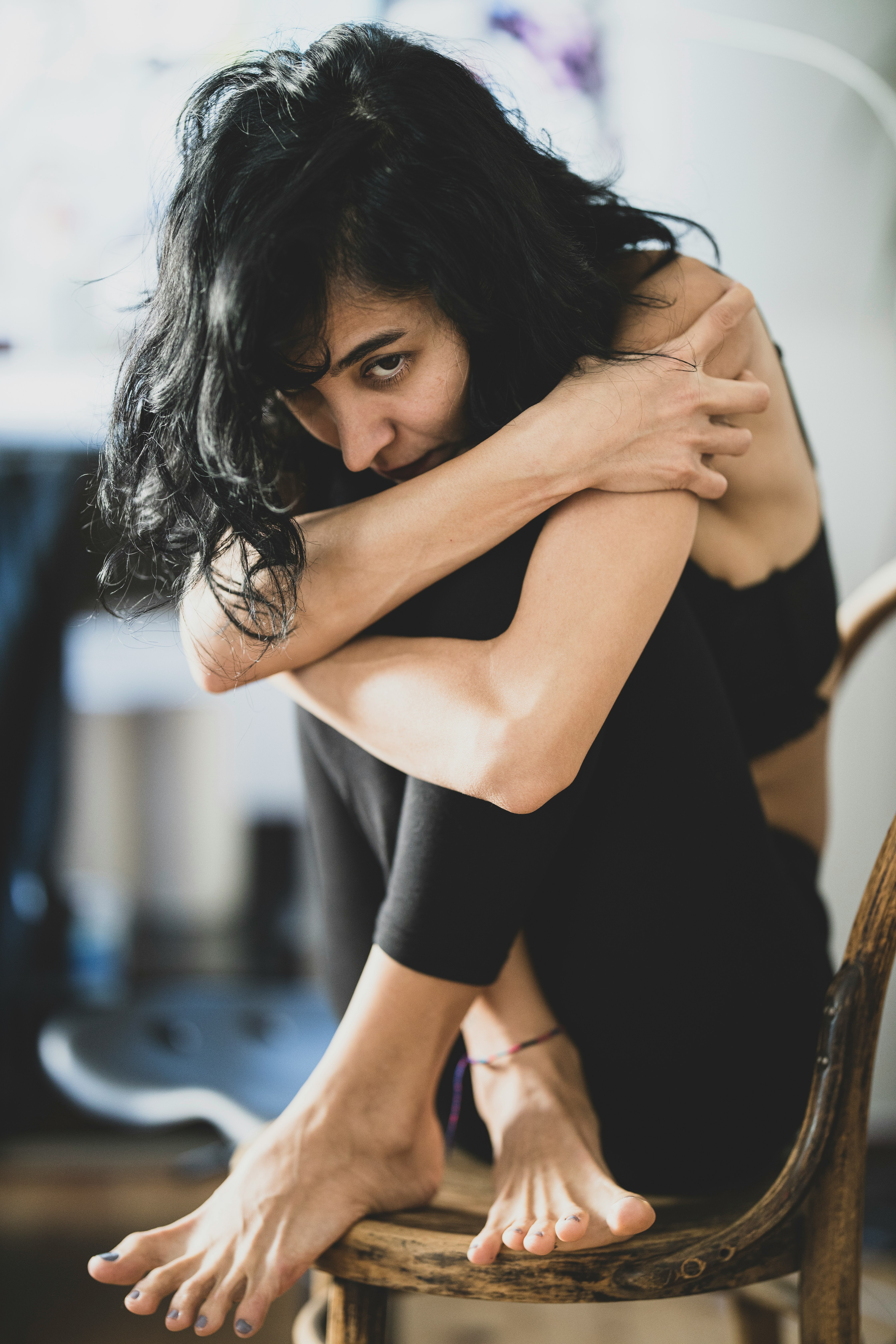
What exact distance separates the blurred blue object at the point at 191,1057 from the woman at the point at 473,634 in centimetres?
15

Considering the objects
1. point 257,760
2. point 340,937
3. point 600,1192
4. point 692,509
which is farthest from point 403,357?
point 257,760

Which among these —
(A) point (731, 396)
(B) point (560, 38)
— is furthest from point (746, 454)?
(B) point (560, 38)

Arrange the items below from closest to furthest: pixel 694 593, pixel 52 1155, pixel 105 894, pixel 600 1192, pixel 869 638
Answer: pixel 600 1192
pixel 694 593
pixel 869 638
pixel 52 1155
pixel 105 894

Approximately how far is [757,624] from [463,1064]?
39 cm

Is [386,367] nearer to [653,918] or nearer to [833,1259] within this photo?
[653,918]

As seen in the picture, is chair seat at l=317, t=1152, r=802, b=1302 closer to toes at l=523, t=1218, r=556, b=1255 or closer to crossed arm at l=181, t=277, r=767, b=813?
toes at l=523, t=1218, r=556, b=1255

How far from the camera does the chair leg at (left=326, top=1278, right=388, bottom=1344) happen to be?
579 millimetres

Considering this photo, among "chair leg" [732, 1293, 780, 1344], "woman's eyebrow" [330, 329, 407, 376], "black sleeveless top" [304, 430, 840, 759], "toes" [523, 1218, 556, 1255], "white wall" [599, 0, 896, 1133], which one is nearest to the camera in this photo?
"toes" [523, 1218, 556, 1255]

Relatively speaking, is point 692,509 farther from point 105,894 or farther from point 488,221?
point 105,894

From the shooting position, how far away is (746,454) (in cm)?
74

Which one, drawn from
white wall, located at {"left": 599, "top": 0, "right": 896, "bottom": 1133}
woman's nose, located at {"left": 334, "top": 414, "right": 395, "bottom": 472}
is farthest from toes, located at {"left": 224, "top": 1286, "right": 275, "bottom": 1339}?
white wall, located at {"left": 599, "top": 0, "right": 896, "bottom": 1133}

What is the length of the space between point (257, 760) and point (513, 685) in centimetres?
131

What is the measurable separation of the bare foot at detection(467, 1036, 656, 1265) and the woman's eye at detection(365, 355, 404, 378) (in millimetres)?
461

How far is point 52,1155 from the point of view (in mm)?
1526
